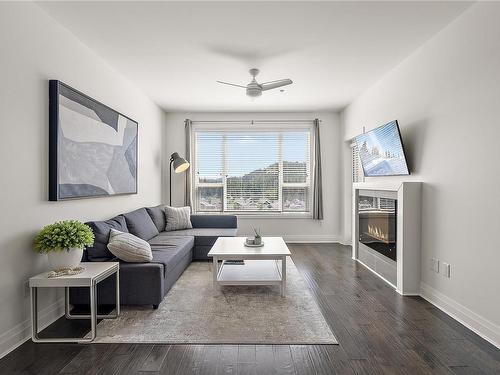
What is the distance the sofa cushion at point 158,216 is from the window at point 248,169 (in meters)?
1.31

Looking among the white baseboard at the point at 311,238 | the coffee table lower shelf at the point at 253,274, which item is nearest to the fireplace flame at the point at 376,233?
the coffee table lower shelf at the point at 253,274

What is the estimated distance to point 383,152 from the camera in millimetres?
3955

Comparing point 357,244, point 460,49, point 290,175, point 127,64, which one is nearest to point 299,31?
point 460,49

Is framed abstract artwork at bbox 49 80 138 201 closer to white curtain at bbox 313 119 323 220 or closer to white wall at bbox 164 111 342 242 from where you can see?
white wall at bbox 164 111 342 242

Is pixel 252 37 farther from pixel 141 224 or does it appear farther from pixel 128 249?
pixel 141 224

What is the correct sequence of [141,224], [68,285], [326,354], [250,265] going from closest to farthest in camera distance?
[326,354]
[68,285]
[250,265]
[141,224]

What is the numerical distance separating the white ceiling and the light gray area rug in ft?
8.79

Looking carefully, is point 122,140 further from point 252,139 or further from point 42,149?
point 252,139

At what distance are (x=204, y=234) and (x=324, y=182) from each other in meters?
2.86

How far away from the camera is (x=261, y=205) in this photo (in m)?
6.48

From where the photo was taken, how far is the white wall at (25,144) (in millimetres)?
2246

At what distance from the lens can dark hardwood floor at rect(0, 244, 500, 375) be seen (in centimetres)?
201

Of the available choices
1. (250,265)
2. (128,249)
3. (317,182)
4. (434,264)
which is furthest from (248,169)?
(434,264)

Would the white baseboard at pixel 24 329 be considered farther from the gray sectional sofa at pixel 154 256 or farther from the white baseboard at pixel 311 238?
the white baseboard at pixel 311 238
